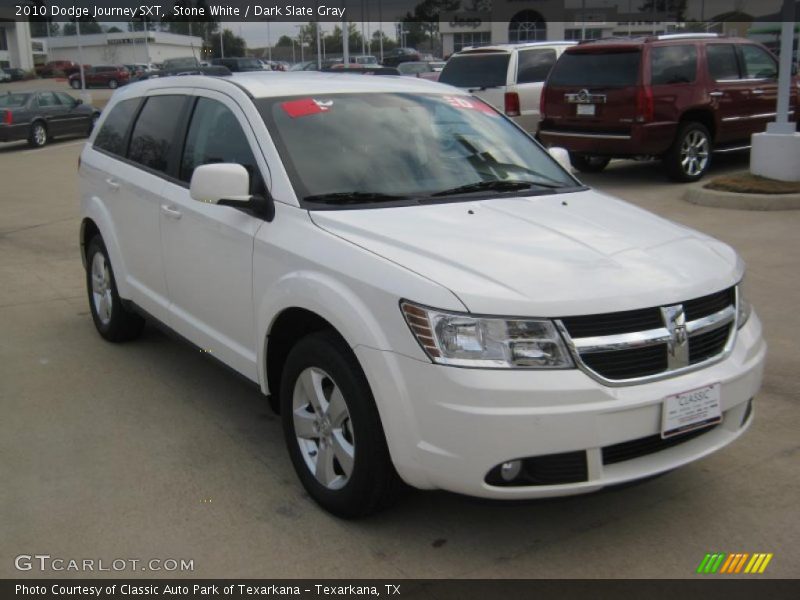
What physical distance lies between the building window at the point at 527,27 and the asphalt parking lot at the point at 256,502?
6894 cm

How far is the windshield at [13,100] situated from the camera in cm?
2172

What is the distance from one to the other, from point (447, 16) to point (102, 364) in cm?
7087

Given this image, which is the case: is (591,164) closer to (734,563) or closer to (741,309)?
(741,309)

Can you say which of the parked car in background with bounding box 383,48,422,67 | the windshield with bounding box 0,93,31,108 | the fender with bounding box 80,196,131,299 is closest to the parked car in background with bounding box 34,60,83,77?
the parked car in background with bounding box 383,48,422,67

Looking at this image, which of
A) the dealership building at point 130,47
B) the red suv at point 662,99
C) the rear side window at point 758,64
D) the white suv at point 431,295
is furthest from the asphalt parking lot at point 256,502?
the dealership building at point 130,47

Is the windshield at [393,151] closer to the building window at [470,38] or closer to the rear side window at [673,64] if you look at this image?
the rear side window at [673,64]

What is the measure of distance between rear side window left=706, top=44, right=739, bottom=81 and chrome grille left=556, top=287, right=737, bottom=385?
379 inches

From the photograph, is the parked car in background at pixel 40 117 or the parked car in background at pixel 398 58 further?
the parked car in background at pixel 398 58

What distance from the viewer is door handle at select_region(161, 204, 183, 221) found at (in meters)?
4.54

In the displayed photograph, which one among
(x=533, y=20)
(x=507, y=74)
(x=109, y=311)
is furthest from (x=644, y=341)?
(x=533, y=20)

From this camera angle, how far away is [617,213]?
3951 millimetres

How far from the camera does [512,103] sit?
13430 mm

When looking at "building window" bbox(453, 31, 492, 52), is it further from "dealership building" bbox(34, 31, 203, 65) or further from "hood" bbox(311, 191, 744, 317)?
"hood" bbox(311, 191, 744, 317)

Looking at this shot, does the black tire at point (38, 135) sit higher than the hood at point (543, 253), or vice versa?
the hood at point (543, 253)
